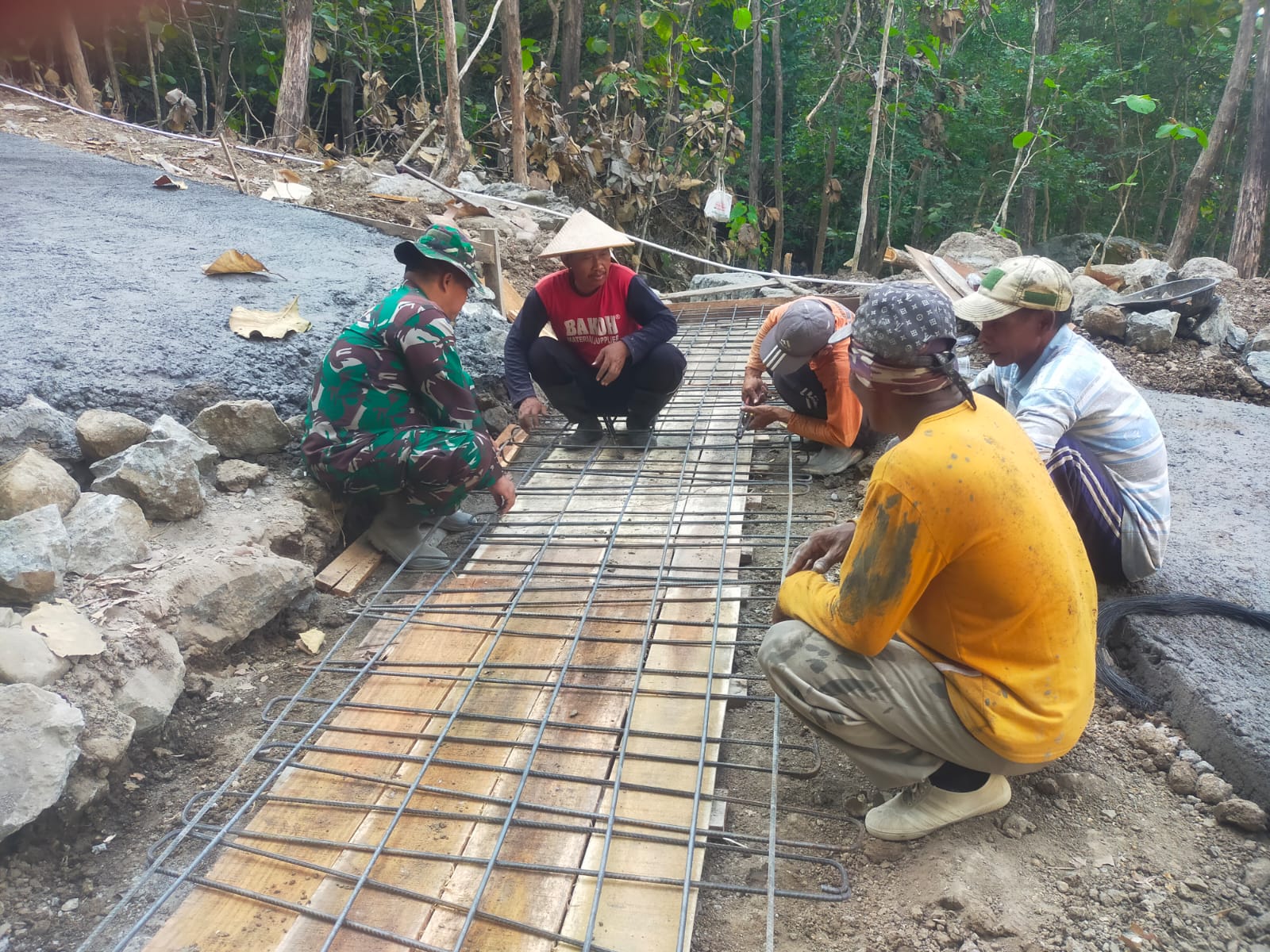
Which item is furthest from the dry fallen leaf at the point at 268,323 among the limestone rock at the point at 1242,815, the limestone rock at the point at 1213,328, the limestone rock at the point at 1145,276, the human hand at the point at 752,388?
the limestone rock at the point at 1145,276

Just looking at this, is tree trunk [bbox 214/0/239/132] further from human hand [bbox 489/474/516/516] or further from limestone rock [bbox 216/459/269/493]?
human hand [bbox 489/474/516/516]

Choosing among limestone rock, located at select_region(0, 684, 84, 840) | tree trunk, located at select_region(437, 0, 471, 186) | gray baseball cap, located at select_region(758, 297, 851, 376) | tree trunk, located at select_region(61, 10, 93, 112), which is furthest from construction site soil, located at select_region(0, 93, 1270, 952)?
tree trunk, located at select_region(61, 10, 93, 112)

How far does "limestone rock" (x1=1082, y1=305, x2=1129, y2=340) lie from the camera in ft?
16.3

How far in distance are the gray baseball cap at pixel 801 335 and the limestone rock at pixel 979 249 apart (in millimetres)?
4626

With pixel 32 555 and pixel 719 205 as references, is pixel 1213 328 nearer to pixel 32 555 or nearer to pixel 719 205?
pixel 719 205

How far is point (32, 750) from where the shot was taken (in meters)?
1.57

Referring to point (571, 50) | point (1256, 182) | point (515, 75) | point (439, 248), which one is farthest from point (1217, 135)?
point (439, 248)

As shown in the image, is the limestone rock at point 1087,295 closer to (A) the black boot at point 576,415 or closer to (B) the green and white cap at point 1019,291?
(A) the black boot at point 576,415

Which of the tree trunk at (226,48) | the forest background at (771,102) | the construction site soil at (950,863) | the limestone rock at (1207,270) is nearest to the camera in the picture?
the construction site soil at (950,863)

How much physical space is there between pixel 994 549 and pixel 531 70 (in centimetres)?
Result: 786

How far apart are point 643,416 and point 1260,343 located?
3.64m

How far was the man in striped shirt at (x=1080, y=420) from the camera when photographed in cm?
218

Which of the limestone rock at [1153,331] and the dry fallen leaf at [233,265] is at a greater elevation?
the dry fallen leaf at [233,265]

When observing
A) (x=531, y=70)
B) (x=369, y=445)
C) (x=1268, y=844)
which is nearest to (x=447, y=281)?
(x=369, y=445)
